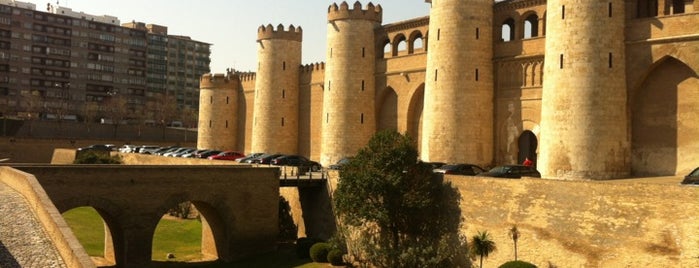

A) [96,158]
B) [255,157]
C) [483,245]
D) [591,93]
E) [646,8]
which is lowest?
[483,245]

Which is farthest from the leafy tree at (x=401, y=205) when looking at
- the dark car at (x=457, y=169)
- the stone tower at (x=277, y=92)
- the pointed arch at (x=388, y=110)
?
the stone tower at (x=277, y=92)

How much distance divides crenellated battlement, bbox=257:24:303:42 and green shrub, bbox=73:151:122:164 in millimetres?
15122

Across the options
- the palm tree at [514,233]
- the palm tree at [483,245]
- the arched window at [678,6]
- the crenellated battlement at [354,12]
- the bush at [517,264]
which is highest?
the crenellated battlement at [354,12]

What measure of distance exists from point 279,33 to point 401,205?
30.0 metres

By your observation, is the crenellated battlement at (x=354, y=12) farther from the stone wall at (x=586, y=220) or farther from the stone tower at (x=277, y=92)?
the stone wall at (x=586, y=220)

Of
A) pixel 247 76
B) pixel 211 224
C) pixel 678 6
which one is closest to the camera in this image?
pixel 211 224

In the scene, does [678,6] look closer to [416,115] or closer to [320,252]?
[416,115]

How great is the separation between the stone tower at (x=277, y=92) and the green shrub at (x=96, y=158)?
10.9 meters

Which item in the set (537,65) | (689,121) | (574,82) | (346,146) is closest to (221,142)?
(346,146)

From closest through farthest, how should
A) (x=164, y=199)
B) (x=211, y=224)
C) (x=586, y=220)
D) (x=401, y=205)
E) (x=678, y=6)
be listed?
(x=586, y=220) → (x=401, y=205) → (x=164, y=199) → (x=211, y=224) → (x=678, y=6)

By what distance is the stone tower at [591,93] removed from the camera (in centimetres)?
2950

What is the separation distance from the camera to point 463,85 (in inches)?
1427

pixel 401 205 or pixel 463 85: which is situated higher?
pixel 463 85

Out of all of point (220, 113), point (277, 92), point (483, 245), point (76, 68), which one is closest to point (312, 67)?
point (277, 92)
